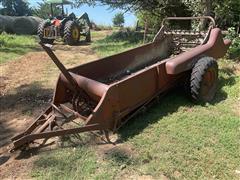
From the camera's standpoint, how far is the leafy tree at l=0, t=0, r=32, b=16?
26394 mm

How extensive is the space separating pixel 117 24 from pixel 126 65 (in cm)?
1926

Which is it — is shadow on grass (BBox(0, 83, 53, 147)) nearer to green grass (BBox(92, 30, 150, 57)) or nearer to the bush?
green grass (BBox(92, 30, 150, 57))

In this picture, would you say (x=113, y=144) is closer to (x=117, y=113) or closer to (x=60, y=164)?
(x=117, y=113)

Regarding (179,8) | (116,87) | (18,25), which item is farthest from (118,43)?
(116,87)

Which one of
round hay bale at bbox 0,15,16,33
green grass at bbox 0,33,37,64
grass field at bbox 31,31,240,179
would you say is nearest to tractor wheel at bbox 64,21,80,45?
green grass at bbox 0,33,37,64

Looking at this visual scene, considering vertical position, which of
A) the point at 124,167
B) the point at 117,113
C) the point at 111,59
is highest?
the point at 111,59

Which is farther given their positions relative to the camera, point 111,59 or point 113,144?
point 111,59

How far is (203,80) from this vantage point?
589cm

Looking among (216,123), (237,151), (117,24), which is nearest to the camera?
(237,151)

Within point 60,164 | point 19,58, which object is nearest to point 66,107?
point 60,164

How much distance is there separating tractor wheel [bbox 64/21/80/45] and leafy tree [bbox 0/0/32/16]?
46.0 feet

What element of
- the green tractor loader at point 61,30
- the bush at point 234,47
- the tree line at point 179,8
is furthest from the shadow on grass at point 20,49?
the bush at point 234,47

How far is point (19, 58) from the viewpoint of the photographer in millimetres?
10680

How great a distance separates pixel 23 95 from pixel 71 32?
22.9 feet
